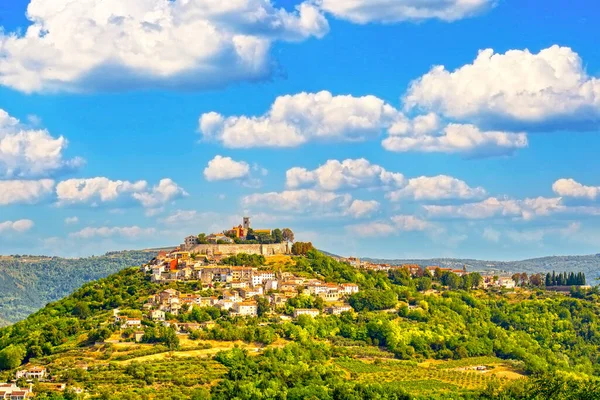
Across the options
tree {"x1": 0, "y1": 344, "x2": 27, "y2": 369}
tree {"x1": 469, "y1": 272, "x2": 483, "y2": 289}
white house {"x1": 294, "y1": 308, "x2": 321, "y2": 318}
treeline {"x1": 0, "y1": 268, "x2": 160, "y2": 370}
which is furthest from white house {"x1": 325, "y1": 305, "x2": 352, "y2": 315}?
tree {"x1": 469, "y1": 272, "x2": 483, "y2": 289}

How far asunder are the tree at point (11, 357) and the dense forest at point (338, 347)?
0.12 m

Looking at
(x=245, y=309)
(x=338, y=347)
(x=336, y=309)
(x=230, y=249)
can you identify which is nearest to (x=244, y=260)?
(x=230, y=249)

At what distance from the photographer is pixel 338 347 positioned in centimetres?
8894

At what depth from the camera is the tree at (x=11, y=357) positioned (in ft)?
259

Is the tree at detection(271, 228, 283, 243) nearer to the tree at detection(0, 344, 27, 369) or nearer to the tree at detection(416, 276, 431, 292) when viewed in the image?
the tree at detection(416, 276, 431, 292)

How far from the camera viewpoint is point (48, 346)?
3206 inches

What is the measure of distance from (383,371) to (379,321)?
48.6ft

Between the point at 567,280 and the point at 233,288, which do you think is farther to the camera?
the point at 567,280

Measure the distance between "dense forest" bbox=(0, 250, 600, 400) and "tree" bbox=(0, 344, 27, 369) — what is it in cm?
12

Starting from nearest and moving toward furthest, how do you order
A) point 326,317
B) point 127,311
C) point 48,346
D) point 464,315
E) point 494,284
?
point 48,346 → point 127,311 → point 326,317 → point 464,315 → point 494,284

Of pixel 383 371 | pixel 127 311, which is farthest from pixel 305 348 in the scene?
pixel 127 311

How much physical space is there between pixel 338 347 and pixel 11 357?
30379mm

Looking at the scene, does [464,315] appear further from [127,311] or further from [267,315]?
[127,311]

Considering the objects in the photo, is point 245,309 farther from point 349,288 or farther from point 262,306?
point 349,288
